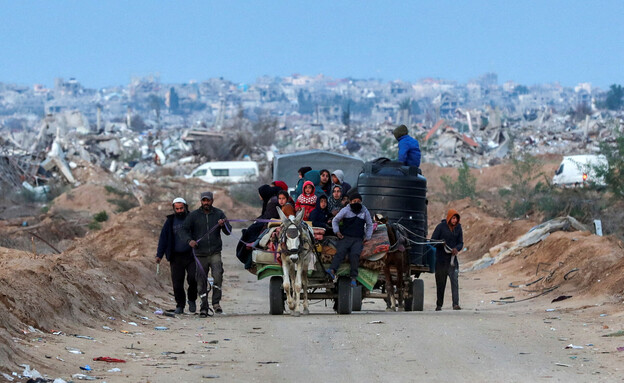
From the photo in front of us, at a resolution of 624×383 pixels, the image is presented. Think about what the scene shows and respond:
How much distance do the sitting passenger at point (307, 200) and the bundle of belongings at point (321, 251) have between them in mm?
559

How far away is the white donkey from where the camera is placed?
15867 millimetres

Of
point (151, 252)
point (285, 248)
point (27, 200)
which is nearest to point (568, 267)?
point (285, 248)

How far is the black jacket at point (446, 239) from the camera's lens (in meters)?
18.4

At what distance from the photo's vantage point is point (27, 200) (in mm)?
55031

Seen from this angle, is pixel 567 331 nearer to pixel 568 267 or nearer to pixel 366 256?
pixel 366 256

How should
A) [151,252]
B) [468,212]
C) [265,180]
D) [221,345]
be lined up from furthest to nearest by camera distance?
[265,180] < [468,212] < [151,252] < [221,345]

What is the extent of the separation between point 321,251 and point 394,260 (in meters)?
1.34

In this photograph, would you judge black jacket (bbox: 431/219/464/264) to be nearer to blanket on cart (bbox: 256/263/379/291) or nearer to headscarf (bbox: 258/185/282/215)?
blanket on cart (bbox: 256/263/379/291)

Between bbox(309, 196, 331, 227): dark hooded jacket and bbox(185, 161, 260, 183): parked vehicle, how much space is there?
49178 millimetres

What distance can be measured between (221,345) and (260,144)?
78685mm

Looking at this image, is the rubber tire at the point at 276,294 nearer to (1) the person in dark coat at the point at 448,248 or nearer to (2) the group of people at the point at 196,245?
(2) the group of people at the point at 196,245

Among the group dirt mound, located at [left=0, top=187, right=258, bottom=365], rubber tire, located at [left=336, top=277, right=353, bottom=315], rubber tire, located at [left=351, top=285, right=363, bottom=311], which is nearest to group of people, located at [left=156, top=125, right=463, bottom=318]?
rubber tire, located at [left=336, top=277, right=353, bottom=315]

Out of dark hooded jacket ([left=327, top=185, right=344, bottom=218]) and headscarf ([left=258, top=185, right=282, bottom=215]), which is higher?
headscarf ([left=258, top=185, right=282, bottom=215])

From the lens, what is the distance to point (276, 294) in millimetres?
16875
